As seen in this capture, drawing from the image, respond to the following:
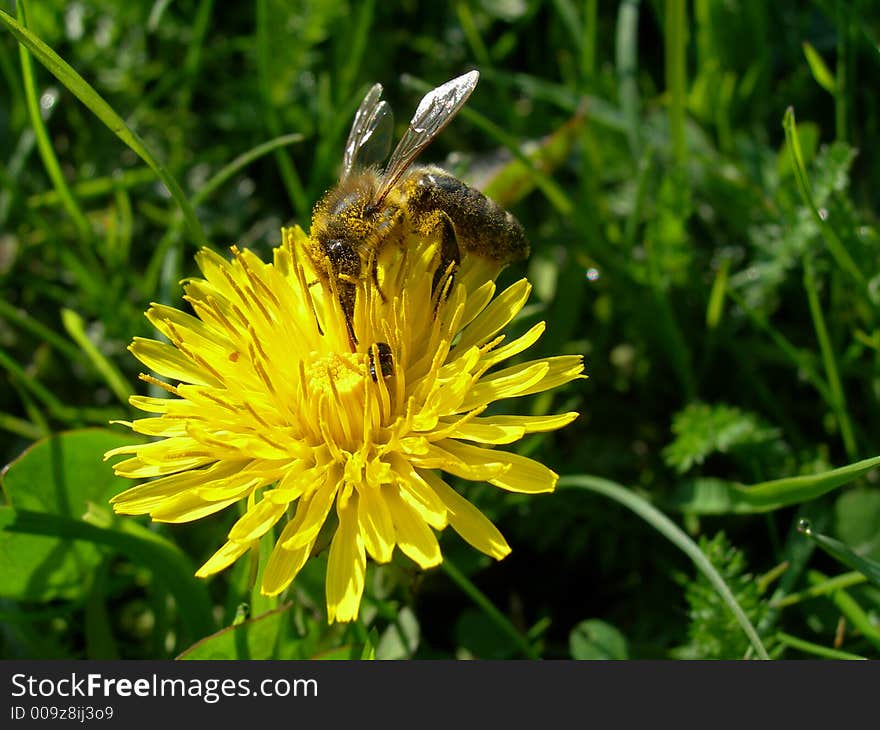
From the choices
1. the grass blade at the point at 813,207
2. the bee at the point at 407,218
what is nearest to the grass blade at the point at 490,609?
the bee at the point at 407,218

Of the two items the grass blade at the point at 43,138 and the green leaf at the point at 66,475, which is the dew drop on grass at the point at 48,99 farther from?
the green leaf at the point at 66,475

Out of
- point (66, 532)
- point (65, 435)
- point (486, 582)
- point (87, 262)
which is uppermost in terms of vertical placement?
point (87, 262)

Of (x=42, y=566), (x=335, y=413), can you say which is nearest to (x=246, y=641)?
(x=335, y=413)

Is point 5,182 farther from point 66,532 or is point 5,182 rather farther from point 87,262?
point 66,532

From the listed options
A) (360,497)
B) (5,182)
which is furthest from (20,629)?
(5,182)

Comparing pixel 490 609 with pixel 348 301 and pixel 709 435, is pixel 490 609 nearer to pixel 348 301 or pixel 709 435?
pixel 709 435

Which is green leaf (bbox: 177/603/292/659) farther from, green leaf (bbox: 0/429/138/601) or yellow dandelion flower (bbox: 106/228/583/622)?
green leaf (bbox: 0/429/138/601)
